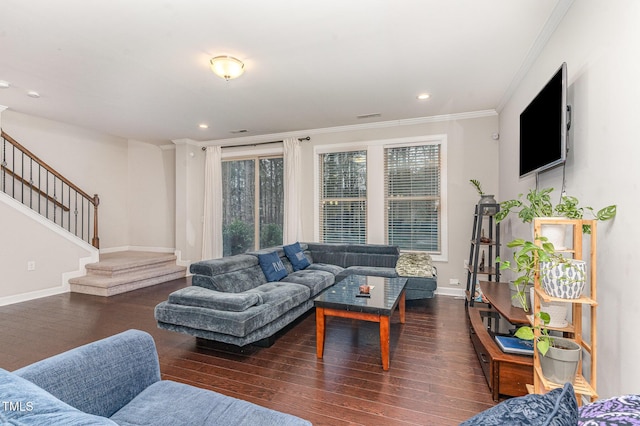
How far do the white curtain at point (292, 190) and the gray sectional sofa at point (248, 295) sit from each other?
99 centimetres

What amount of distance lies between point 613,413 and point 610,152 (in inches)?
62.9

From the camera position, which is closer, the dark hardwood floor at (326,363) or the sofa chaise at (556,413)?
the sofa chaise at (556,413)

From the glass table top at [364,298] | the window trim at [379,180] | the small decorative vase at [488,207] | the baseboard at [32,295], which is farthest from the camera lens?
the window trim at [379,180]

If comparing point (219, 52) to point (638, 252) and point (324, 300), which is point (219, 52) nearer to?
point (324, 300)

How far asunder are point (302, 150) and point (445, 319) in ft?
12.3

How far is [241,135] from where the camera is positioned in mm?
6066

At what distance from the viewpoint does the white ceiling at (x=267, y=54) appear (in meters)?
2.32

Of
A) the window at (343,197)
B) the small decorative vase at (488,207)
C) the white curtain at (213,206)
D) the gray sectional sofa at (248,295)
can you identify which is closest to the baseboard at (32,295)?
the white curtain at (213,206)

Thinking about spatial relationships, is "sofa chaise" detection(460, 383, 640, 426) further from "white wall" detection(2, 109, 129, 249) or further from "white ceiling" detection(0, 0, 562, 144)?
"white wall" detection(2, 109, 129, 249)

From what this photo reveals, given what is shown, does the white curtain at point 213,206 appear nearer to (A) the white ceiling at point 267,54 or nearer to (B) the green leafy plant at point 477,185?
A: (A) the white ceiling at point 267,54

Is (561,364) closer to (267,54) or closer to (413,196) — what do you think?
(267,54)

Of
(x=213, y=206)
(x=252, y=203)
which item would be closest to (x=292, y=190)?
(x=252, y=203)

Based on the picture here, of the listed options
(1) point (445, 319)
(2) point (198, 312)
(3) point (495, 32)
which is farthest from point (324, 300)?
(3) point (495, 32)

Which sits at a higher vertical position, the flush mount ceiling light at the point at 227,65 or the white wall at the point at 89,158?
the flush mount ceiling light at the point at 227,65
